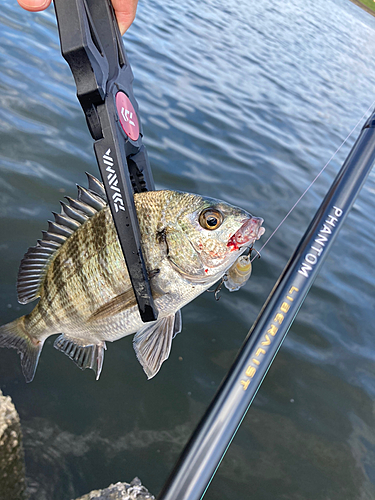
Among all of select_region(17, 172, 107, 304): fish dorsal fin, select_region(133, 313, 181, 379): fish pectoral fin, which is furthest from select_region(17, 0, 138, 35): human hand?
select_region(133, 313, 181, 379): fish pectoral fin

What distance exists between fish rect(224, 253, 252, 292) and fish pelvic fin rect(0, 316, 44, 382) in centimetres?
105

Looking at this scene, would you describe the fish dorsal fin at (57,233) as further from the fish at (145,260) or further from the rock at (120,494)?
the rock at (120,494)

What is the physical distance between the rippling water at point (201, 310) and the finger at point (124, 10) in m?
2.19

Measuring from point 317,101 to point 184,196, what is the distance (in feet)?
33.3

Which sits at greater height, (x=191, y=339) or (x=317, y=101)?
(x=317, y=101)

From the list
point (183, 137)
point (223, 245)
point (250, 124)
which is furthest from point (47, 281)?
point (250, 124)

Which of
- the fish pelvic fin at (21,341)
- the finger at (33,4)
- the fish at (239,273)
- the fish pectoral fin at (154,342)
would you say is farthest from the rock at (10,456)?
the finger at (33,4)

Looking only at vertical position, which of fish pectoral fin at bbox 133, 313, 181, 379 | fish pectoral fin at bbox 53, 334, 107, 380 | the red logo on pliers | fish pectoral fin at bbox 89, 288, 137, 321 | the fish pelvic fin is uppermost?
the red logo on pliers

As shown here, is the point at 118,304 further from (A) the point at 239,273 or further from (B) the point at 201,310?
(B) the point at 201,310

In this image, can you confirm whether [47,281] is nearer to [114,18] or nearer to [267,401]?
[114,18]

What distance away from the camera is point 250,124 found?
25.1 ft

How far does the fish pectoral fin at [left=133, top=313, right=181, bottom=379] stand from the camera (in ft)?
5.98

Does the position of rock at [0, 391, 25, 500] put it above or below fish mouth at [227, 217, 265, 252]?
below

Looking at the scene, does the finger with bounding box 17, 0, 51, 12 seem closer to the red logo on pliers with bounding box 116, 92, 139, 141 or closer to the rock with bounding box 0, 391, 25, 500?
the red logo on pliers with bounding box 116, 92, 139, 141
